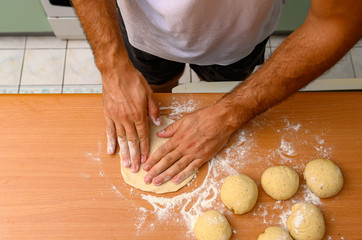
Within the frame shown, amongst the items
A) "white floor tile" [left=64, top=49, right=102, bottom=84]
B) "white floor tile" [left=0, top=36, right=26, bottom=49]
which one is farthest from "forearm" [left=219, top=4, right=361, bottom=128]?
"white floor tile" [left=0, top=36, right=26, bottom=49]

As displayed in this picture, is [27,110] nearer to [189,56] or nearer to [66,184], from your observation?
[66,184]

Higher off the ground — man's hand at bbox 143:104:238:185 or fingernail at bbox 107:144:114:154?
man's hand at bbox 143:104:238:185

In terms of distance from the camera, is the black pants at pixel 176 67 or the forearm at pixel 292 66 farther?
the black pants at pixel 176 67

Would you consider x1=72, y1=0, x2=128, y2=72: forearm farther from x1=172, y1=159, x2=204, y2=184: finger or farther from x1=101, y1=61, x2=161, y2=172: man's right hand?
x1=172, y1=159, x2=204, y2=184: finger

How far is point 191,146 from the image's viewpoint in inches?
43.1

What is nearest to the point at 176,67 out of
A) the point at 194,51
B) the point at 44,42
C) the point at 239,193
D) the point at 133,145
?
the point at 194,51

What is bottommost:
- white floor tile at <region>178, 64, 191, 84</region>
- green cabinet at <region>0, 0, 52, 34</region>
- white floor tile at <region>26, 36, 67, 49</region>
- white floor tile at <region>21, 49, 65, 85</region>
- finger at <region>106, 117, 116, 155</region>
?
white floor tile at <region>21, 49, 65, 85</region>

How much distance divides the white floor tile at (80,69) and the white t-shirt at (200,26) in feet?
3.50

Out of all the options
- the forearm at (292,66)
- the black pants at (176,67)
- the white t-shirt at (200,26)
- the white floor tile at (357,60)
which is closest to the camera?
the forearm at (292,66)

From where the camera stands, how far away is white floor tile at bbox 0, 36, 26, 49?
92.0 inches

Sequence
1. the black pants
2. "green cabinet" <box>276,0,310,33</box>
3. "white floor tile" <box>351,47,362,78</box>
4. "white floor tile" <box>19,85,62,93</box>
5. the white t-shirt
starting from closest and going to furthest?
the white t-shirt
the black pants
"green cabinet" <box>276,0,310,33</box>
"white floor tile" <box>19,85,62,93</box>
"white floor tile" <box>351,47,362,78</box>

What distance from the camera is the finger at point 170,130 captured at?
3.69 ft

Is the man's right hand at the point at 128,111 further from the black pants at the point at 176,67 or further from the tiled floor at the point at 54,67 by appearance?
the tiled floor at the point at 54,67

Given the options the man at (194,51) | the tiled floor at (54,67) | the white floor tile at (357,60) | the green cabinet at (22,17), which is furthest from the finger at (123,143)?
the white floor tile at (357,60)
